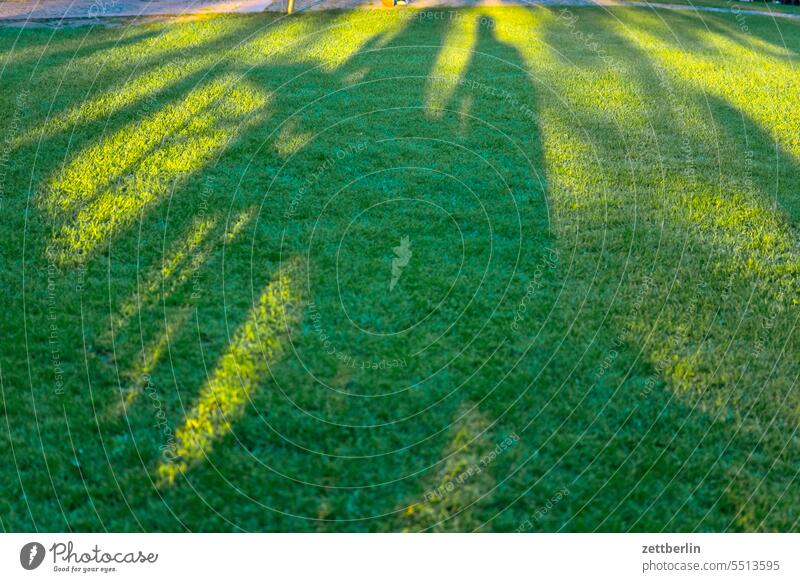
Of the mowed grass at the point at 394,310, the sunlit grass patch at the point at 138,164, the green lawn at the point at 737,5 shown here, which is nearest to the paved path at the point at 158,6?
the green lawn at the point at 737,5

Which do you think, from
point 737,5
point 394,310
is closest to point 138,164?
point 394,310

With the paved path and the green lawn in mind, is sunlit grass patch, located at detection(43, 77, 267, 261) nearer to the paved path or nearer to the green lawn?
the paved path

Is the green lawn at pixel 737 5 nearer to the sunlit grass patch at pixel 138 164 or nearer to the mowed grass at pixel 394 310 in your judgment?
the mowed grass at pixel 394 310

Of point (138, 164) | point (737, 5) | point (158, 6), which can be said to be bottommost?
point (737, 5)

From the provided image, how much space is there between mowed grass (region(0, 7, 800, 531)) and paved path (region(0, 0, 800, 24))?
552cm

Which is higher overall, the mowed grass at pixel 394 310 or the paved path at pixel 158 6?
the paved path at pixel 158 6

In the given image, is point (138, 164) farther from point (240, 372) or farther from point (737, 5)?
point (737, 5)

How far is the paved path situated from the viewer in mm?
14156

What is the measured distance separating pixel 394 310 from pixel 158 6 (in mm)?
12550

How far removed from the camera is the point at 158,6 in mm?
15148

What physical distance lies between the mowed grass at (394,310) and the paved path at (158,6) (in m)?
5.52

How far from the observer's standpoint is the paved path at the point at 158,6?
14156mm

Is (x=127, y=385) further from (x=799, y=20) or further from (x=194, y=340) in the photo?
(x=799, y=20)

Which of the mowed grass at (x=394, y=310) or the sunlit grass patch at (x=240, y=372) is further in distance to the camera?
the sunlit grass patch at (x=240, y=372)
